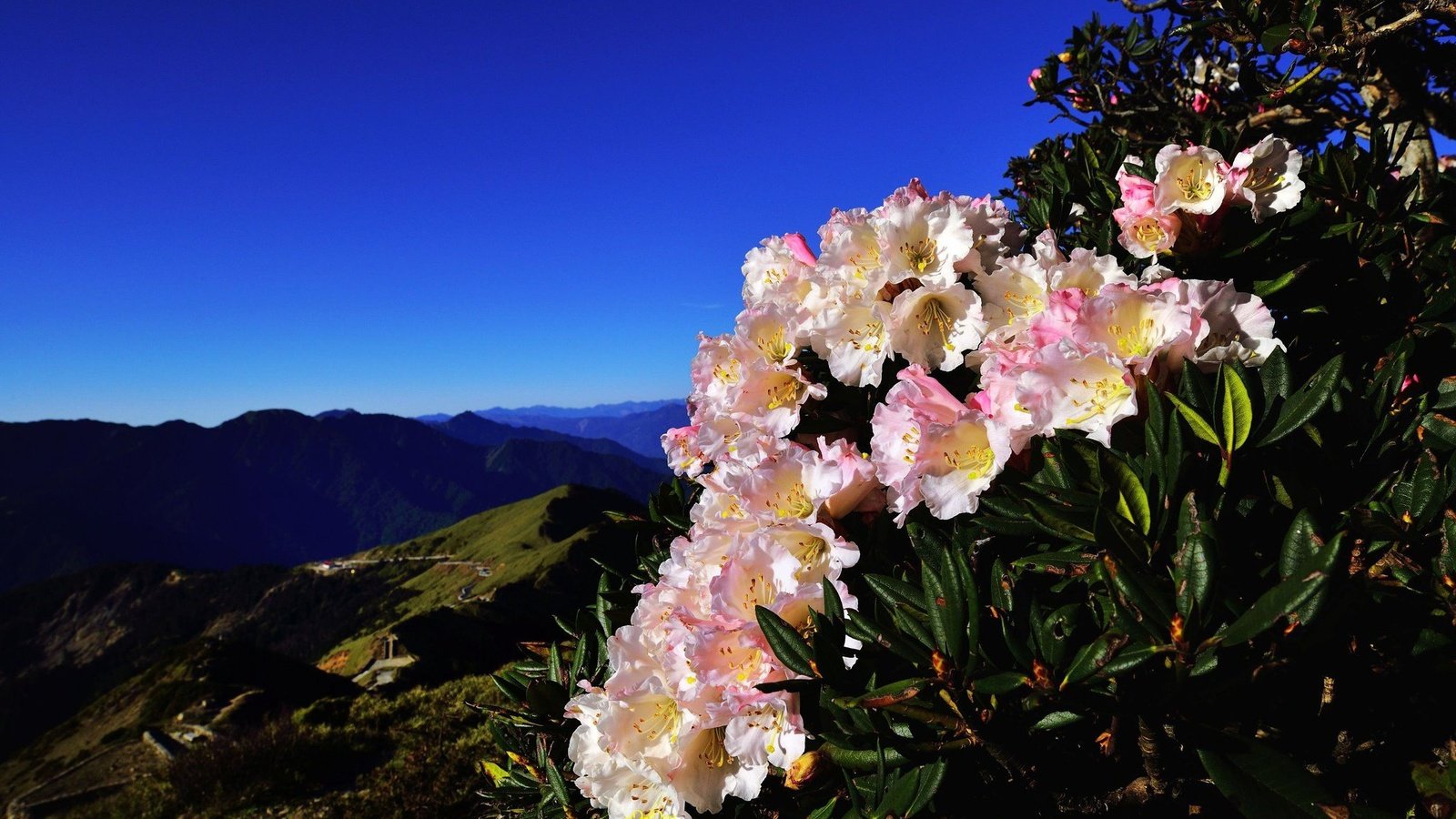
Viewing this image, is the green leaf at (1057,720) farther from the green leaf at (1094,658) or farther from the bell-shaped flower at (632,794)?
the bell-shaped flower at (632,794)

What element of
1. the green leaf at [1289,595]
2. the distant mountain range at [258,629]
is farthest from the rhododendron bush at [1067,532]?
the distant mountain range at [258,629]

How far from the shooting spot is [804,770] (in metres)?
1.39

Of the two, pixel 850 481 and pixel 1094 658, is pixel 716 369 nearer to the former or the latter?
pixel 850 481

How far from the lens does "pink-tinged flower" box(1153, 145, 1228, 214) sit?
1.78m

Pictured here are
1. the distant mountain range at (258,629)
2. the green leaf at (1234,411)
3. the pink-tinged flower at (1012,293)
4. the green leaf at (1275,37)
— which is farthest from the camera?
the distant mountain range at (258,629)

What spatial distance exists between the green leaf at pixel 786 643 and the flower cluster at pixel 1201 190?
4.50 feet

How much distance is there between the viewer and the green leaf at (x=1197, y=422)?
118 cm

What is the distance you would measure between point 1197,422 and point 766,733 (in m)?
0.96

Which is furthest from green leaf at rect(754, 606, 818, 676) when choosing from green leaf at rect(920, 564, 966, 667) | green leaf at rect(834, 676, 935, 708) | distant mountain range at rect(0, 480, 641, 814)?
distant mountain range at rect(0, 480, 641, 814)

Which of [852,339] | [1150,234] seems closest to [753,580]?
[852,339]

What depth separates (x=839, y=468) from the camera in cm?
159

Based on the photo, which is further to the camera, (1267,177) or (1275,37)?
(1275,37)

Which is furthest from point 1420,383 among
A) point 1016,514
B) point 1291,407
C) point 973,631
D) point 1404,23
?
point 1404,23

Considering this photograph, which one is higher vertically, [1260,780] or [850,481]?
[850,481]
